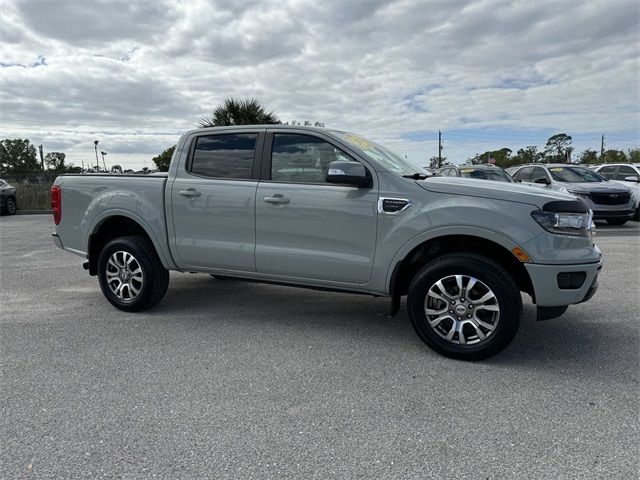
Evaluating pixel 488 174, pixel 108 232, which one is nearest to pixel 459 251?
pixel 108 232

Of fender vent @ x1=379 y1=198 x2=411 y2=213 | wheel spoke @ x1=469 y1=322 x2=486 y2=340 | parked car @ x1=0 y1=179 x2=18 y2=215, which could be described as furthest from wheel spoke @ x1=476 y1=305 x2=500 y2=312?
parked car @ x1=0 y1=179 x2=18 y2=215

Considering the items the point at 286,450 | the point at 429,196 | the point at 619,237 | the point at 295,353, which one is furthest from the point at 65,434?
the point at 619,237

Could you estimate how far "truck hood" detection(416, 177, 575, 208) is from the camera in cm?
351

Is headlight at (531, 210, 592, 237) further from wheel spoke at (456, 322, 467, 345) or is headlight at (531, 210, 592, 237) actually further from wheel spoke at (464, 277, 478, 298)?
wheel spoke at (456, 322, 467, 345)

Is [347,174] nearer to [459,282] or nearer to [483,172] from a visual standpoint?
[459,282]

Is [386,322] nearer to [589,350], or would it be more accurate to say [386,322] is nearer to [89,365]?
[589,350]

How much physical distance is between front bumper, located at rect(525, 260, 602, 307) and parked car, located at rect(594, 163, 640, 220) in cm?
1177

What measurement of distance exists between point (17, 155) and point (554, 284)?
94.5 m

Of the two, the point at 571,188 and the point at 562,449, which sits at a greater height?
the point at 571,188

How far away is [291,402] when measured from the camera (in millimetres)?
3051

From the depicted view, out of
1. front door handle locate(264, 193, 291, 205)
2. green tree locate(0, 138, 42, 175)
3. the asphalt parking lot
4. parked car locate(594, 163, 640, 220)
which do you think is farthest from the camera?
green tree locate(0, 138, 42, 175)

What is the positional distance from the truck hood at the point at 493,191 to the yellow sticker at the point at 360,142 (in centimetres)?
70

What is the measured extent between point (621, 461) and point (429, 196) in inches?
82.2

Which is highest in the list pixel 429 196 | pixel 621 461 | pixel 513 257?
pixel 429 196
